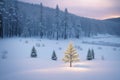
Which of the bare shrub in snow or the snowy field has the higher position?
the bare shrub in snow

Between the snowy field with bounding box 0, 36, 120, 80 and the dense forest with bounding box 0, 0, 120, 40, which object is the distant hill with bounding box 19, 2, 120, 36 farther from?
the snowy field with bounding box 0, 36, 120, 80

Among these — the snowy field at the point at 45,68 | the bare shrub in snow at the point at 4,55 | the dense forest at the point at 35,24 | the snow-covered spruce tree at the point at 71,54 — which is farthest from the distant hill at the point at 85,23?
the snow-covered spruce tree at the point at 71,54

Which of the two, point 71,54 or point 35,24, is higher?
point 35,24

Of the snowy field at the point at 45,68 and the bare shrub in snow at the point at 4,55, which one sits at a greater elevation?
the bare shrub in snow at the point at 4,55

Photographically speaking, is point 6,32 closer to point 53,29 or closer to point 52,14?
point 53,29

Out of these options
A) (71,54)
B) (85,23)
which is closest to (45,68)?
(71,54)

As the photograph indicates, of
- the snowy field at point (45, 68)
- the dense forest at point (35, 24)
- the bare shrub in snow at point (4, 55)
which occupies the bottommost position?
the snowy field at point (45, 68)

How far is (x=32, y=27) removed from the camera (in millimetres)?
80375

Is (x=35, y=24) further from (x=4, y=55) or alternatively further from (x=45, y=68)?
(x=45, y=68)

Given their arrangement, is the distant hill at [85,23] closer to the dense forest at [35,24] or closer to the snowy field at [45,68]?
the dense forest at [35,24]

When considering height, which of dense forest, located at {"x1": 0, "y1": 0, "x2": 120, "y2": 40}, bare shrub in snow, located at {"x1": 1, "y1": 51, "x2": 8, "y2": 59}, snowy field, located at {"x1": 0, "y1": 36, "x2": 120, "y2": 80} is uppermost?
dense forest, located at {"x1": 0, "y1": 0, "x2": 120, "y2": 40}

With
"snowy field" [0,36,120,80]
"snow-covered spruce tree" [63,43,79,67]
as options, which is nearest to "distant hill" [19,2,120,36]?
"snowy field" [0,36,120,80]

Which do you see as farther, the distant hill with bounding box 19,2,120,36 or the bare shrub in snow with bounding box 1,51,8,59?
the distant hill with bounding box 19,2,120,36

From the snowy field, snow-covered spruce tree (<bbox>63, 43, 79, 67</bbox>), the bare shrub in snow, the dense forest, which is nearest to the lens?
the snowy field
